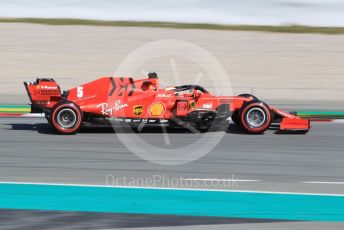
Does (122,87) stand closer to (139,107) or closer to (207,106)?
(139,107)

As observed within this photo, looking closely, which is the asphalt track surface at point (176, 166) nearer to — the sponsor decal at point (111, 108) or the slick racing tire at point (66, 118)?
the slick racing tire at point (66, 118)

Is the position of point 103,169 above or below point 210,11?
below

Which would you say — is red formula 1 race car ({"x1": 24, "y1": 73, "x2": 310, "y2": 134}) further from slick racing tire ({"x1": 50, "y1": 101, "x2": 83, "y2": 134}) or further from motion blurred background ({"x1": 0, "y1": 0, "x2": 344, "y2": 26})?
motion blurred background ({"x1": 0, "y1": 0, "x2": 344, "y2": 26})

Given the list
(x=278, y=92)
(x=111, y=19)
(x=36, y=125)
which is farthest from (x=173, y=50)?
→ (x=36, y=125)

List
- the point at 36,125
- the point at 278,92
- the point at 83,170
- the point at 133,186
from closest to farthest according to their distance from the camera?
the point at 133,186
the point at 83,170
the point at 36,125
the point at 278,92

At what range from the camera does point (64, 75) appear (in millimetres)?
20859

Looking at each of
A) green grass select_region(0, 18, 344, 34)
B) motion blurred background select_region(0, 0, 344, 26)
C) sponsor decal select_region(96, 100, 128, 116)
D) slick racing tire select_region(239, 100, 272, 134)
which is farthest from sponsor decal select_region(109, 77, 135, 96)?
motion blurred background select_region(0, 0, 344, 26)

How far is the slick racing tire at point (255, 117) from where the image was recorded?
11.9 meters

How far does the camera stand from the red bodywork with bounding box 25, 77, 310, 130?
11.8 meters

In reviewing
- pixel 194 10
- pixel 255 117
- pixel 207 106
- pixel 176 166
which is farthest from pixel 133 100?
pixel 194 10

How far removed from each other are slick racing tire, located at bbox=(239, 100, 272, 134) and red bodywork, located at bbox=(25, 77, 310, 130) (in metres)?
0.27

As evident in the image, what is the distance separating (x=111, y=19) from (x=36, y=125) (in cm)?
1298

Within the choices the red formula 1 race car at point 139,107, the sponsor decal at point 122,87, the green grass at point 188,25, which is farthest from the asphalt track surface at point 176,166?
the green grass at point 188,25

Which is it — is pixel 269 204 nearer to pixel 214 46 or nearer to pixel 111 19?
pixel 214 46
